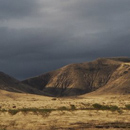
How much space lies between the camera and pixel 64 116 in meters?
40.1

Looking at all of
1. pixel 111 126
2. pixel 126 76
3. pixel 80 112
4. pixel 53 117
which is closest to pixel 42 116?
pixel 53 117

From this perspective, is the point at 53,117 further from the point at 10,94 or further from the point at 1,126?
the point at 10,94

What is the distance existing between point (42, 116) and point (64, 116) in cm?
254

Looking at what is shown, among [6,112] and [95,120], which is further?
[6,112]

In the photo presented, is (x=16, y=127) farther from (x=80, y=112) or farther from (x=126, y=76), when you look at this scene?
(x=126, y=76)

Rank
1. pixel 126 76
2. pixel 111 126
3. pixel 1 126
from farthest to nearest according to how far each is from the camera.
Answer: pixel 126 76 < pixel 1 126 < pixel 111 126

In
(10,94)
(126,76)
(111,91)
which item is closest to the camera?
(10,94)

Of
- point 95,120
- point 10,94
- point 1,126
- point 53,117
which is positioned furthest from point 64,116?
point 10,94

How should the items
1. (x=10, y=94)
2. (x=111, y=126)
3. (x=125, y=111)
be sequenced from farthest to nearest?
1. (x=10, y=94)
2. (x=125, y=111)
3. (x=111, y=126)

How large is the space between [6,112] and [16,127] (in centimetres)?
475

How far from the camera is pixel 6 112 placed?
143ft

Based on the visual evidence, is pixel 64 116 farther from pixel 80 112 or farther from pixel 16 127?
pixel 16 127

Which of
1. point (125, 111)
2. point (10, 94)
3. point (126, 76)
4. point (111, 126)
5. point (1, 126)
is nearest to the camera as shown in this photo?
point (111, 126)

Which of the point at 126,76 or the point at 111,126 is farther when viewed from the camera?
the point at 126,76
